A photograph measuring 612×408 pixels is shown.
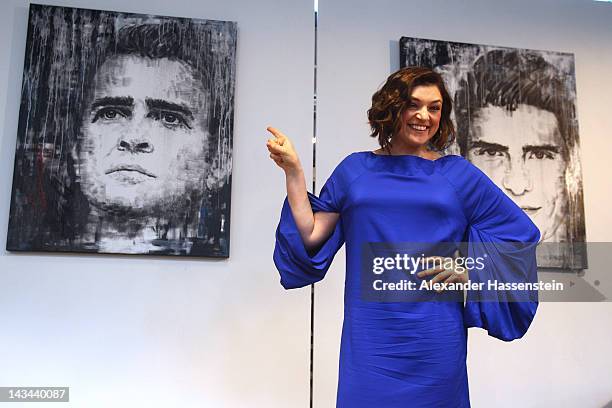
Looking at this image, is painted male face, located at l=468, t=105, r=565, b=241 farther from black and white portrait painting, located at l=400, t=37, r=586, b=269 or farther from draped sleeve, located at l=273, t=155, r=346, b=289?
draped sleeve, located at l=273, t=155, r=346, b=289

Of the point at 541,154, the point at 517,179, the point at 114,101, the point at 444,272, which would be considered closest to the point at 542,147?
the point at 541,154

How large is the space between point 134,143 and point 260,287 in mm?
691

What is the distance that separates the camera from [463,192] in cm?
142

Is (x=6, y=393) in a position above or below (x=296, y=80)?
below

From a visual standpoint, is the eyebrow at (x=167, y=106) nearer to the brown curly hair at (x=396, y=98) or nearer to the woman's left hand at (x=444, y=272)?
the brown curly hair at (x=396, y=98)

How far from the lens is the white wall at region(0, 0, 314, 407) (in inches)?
82.7

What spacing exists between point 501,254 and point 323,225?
414mm

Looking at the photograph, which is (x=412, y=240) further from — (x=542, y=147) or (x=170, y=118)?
(x=542, y=147)

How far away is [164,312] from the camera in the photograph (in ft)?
7.09

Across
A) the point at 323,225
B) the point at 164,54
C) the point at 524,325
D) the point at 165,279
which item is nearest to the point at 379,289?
the point at 323,225

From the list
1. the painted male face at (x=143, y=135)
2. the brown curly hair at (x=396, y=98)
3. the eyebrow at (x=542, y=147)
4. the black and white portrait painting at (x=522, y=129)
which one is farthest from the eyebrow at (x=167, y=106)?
the eyebrow at (x=542, y=147)

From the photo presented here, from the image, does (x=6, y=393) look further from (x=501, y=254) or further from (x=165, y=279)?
(x=501, y=254)

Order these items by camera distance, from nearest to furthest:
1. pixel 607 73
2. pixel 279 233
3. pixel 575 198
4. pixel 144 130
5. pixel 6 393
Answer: pixel 279 233 < pixel 6 393 < pixel 144 130 < pixel 575 198 < pixel 607 73

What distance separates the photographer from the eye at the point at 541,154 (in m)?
2.46
